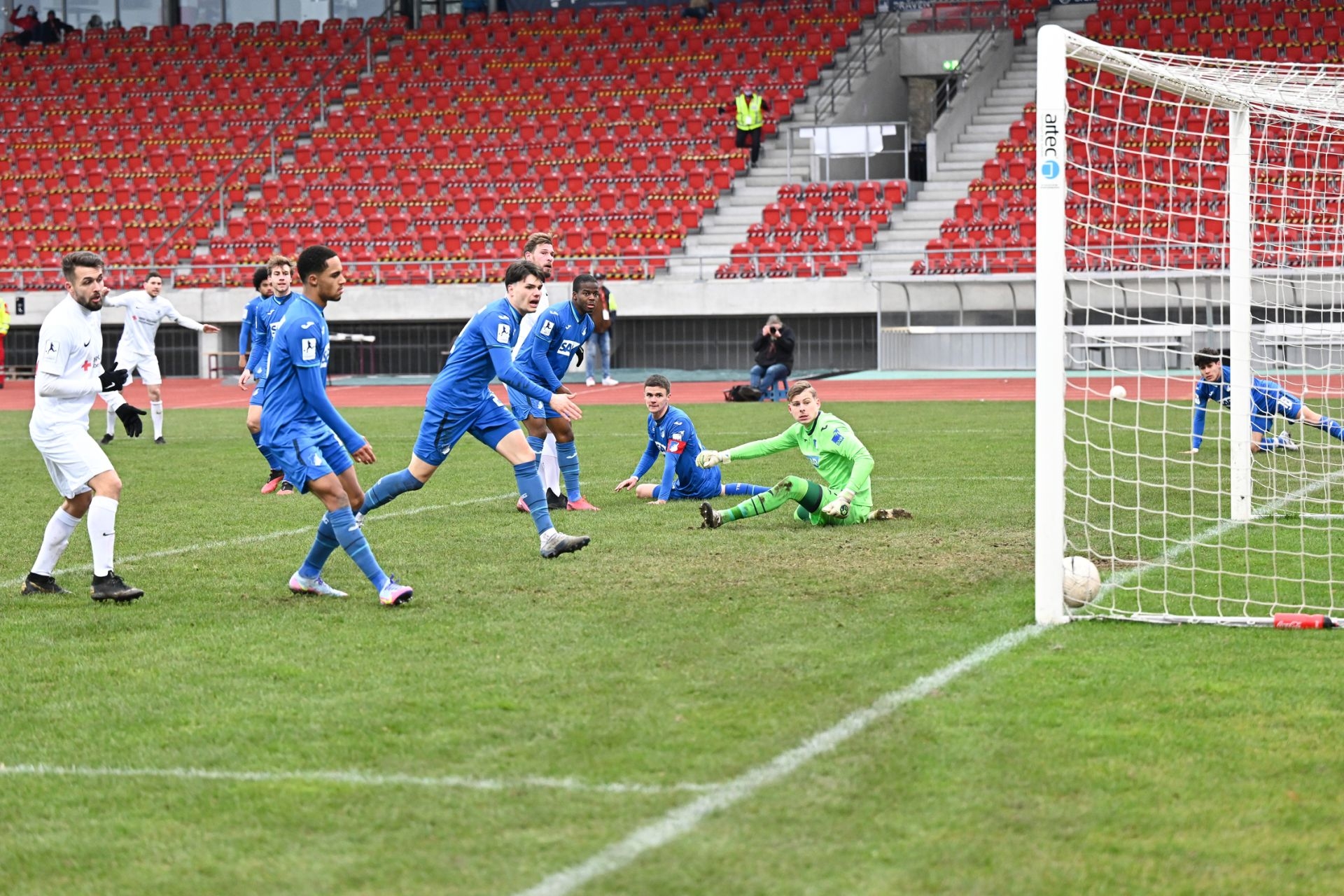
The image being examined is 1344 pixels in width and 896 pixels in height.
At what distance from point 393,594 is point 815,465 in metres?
3.51

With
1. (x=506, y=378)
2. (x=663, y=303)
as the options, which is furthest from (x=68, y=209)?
(x=506, y=378)

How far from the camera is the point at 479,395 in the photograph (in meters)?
9.47

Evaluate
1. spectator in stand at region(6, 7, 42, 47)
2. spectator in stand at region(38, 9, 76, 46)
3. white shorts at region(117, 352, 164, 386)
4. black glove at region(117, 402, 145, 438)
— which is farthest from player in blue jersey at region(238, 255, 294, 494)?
spectator in stand at region(6, 7, 42, 47)

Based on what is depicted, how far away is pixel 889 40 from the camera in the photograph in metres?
35.1

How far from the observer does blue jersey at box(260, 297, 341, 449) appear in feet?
25.4

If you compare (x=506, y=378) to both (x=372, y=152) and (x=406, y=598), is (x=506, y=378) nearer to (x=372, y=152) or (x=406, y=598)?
(x=406, y=598)

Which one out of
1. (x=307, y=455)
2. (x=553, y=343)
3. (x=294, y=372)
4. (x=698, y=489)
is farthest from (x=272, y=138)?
(x=307, y=455)

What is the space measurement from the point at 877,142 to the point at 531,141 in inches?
308

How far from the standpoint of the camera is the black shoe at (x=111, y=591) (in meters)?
8.06

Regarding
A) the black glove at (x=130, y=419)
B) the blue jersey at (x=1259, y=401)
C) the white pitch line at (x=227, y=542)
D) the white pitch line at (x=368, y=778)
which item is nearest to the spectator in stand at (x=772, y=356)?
the blue jersey at (x=1259, y=401)

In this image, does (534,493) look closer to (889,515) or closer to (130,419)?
(889,515)

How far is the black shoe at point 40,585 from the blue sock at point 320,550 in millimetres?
1417

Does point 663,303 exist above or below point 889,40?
below

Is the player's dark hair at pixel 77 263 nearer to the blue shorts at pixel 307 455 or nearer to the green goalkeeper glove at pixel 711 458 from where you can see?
the blue shorts at pixel 307 455
